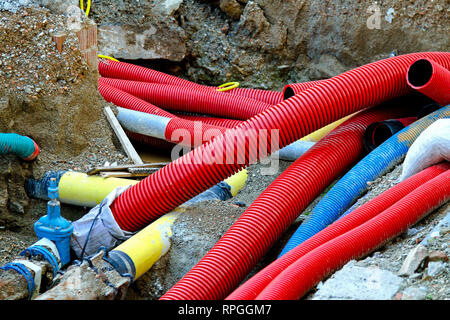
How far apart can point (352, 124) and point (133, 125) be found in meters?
2.03

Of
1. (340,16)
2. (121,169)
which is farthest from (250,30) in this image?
(121,169)

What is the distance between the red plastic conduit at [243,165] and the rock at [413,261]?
131 centimetres

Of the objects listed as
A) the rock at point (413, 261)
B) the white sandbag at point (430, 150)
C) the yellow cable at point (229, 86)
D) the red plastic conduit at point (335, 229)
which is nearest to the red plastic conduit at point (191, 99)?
the yellow cable at point (229, 86)

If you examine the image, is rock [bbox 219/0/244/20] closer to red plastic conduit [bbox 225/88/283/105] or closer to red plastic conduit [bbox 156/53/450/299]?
red plastic conduit [bbox 225/88/283/105]

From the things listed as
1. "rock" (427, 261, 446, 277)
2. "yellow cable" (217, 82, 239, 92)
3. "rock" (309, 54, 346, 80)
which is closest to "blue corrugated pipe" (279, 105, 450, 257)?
"rock" (427, 261, 446, 277)

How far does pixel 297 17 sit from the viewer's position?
729cm

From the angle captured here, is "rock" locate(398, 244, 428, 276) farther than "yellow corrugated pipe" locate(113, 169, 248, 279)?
No

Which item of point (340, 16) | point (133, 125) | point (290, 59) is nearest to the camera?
point (133, 125)

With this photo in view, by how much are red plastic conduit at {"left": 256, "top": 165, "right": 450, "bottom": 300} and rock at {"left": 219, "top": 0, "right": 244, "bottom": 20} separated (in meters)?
4.25

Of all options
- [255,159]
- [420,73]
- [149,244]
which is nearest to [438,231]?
A: [255,159]

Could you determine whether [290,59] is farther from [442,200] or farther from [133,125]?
[442,200]

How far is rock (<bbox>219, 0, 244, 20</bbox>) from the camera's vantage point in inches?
290

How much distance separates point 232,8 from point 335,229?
14.4ft

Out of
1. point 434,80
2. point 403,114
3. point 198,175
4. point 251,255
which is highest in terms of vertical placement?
point 434,80
